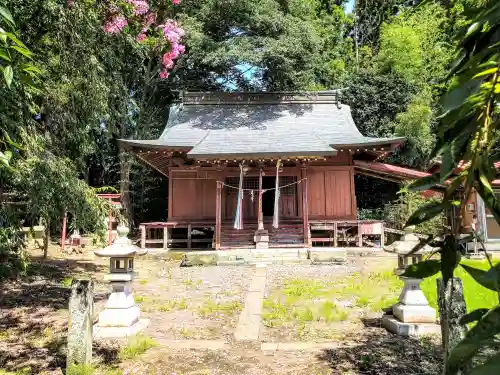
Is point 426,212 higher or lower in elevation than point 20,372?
higher

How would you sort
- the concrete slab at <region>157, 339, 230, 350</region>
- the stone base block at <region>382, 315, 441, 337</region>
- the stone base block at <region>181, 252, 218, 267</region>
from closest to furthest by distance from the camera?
the concrete slab at <region>157, 339, 230, 350</region>, the stone base block at <region>382, 315, 441, 337</region>, the stone base block at <region>181, 252, 218, 267</region>

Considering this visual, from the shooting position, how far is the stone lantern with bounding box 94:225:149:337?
14.3 feet

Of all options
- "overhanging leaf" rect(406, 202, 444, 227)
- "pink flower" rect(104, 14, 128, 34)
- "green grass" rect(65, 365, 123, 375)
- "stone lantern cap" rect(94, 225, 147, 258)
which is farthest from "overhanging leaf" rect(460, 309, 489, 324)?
"pink flower" rect(104, 14, 128, 34)

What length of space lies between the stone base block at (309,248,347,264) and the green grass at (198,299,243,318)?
188 inches

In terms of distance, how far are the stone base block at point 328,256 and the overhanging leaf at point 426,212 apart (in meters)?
9.67

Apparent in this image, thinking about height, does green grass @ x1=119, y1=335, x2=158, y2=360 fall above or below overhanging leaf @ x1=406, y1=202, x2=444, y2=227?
below

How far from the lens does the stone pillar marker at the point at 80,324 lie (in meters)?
3.32

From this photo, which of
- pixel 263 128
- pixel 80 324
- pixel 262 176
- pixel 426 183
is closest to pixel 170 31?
pixel 80 324

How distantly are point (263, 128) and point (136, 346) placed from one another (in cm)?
1145

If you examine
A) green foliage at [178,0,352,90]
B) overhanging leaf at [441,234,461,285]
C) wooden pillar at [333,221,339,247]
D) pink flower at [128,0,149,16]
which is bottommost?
wooden pillar at [333,221,339,247]

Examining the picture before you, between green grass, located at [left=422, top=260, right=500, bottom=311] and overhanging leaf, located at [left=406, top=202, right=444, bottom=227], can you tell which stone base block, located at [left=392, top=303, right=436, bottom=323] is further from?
overhanging leaf, located at [left=406, top=202, right=444, bottom=227]

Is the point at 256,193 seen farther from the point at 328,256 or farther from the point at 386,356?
the point at 386,356

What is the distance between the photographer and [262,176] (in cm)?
1237

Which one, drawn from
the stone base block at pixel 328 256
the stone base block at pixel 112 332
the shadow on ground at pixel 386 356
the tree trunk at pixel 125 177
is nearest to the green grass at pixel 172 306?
the stone base block at pixel 112 332
